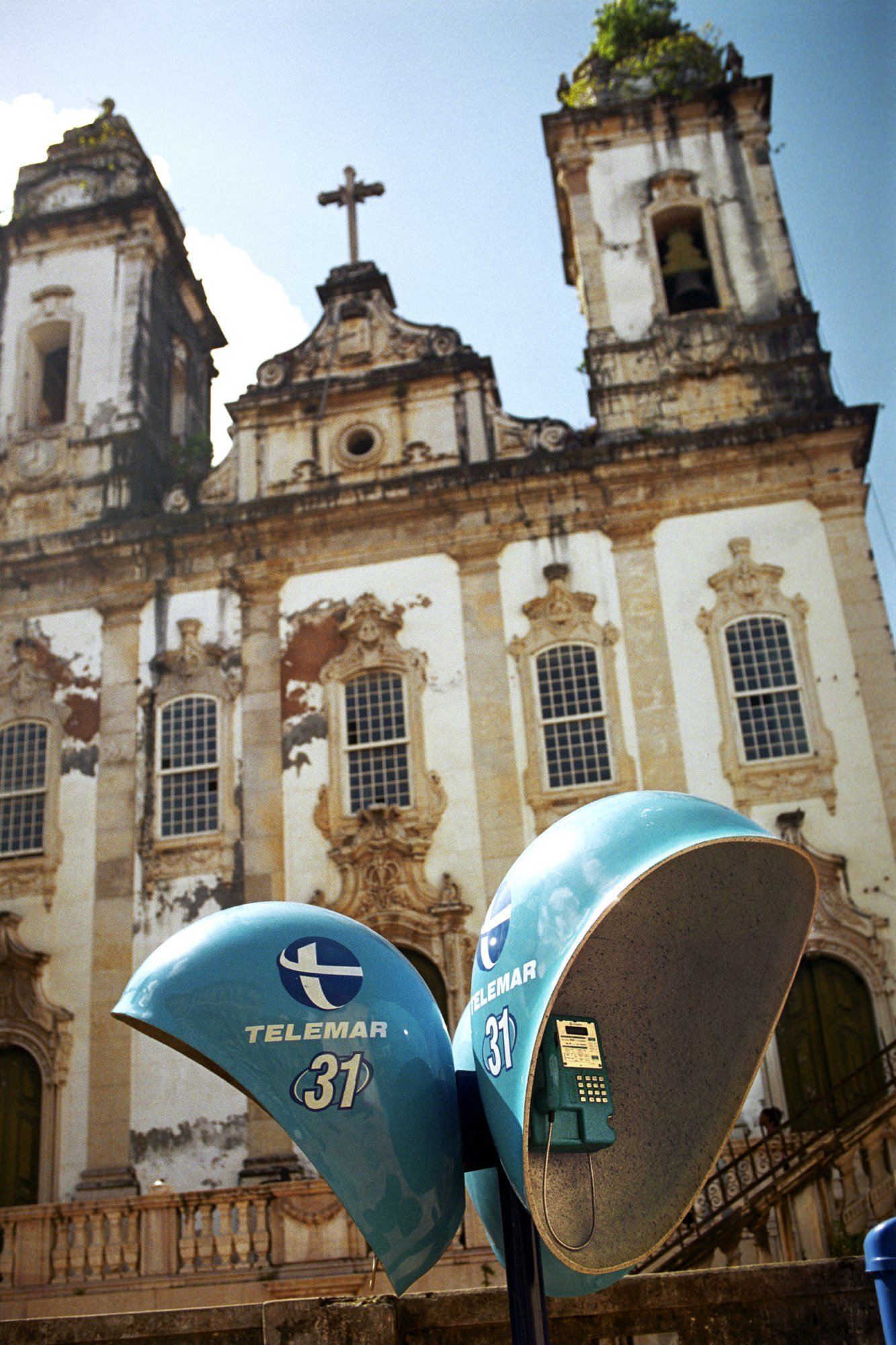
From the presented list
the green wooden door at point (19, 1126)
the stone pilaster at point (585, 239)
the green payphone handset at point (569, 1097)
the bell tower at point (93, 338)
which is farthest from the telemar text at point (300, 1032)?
the stone pilaster at point (585, 239)

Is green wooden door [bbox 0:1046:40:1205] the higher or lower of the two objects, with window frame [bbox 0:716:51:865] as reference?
lower

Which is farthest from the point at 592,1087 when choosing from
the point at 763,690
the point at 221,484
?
the point at 221,484

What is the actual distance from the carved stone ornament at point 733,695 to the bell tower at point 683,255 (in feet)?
6.96

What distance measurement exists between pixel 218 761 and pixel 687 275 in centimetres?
968

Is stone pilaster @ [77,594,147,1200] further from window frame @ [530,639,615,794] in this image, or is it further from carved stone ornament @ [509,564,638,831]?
window frame @ [530,639,615,794]

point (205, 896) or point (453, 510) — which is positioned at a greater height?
point (453, 510)

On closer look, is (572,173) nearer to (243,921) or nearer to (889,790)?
(889,790)

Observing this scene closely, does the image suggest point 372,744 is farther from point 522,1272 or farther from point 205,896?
point 522,1272

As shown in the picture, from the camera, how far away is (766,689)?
15.5 metres

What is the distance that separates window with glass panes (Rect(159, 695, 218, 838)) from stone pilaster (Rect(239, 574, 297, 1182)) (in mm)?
462

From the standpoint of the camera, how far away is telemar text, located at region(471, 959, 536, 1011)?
486 cm

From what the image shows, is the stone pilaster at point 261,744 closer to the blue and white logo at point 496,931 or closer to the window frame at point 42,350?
the window frame at point 42,350

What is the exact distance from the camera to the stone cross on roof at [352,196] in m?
20.1

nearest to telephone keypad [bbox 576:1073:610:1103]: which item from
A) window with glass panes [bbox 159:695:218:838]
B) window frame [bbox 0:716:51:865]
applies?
window with glass panes [bbox 159:695:218:838]
